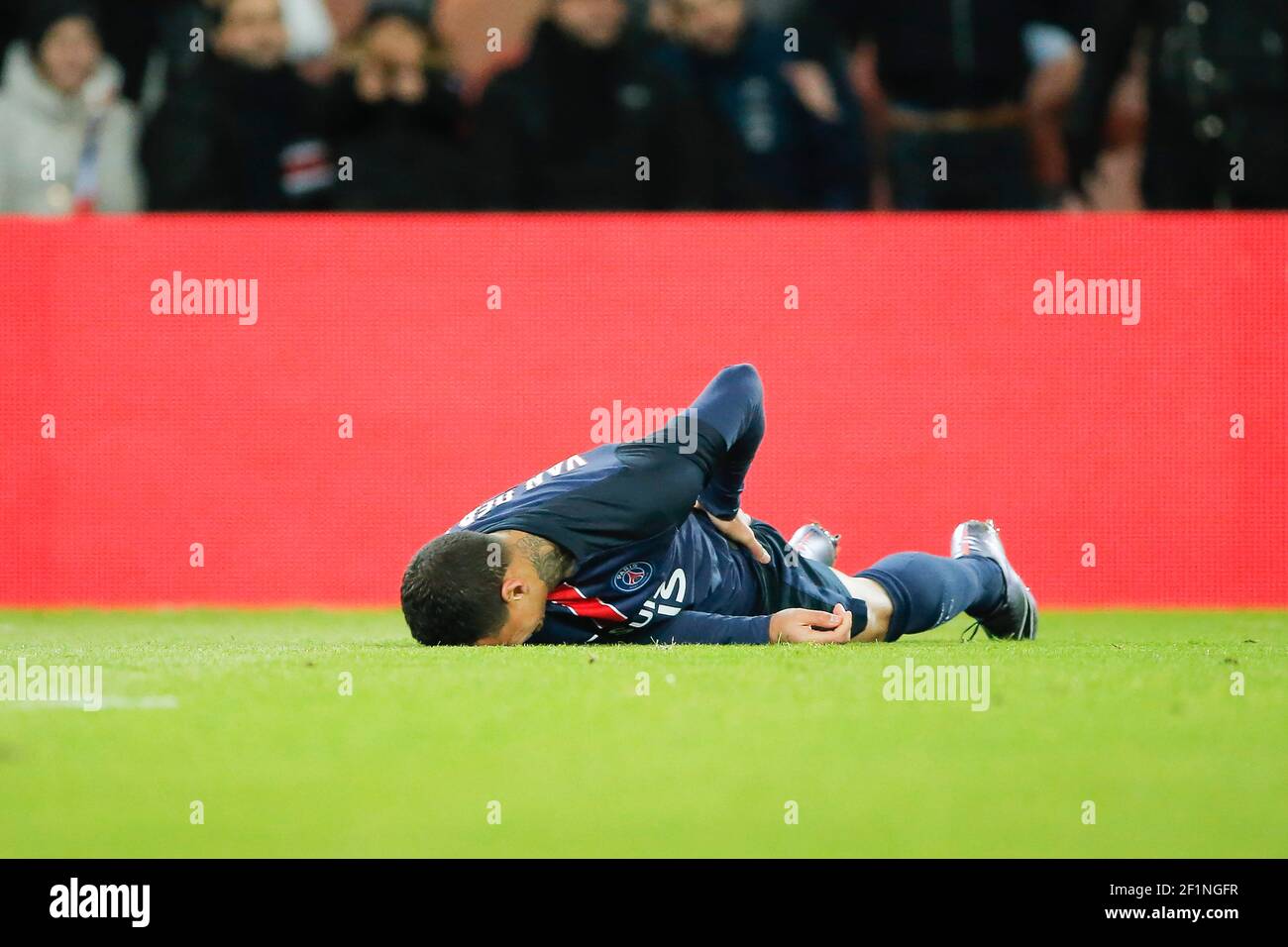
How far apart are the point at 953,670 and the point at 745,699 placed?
0.65 meters

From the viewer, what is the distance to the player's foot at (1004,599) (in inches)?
204

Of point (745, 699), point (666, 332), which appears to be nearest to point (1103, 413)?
point (666, 332)

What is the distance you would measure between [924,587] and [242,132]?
180 inches

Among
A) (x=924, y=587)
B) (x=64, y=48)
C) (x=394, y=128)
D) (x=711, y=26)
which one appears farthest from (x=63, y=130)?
(x=924, y=587)

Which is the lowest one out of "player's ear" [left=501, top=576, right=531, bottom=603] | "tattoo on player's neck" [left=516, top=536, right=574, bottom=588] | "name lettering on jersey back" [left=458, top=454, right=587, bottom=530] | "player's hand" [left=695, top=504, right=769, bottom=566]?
"player's ear" [left=501, top=576, right=531, bottom=603]

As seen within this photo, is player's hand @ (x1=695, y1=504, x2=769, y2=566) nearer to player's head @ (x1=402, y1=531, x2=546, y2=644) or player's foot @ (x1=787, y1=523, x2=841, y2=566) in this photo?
player's head @ (x1=402, y1=531, x2=546, y2=644)

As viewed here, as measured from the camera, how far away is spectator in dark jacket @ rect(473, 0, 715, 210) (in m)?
7.58

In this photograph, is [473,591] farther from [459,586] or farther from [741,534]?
[741,534]

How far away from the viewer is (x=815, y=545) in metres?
5.84

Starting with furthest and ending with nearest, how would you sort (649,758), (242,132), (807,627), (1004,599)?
1. (242,132)
2. (1004,599)
3. (807,627)
4. (649,758)

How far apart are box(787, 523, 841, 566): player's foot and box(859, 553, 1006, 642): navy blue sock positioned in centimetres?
70

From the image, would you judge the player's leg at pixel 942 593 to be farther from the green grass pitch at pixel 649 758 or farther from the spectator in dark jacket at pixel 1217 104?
the spectator in dark jacket at pixel 1217 104

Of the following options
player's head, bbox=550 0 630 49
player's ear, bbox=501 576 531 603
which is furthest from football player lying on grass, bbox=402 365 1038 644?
player's head, bbox=550 0 630 49

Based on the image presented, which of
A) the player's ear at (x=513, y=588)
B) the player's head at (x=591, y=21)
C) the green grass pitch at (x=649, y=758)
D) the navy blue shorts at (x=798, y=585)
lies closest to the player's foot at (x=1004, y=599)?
the navy blue shorts at (x=798, y=585)
